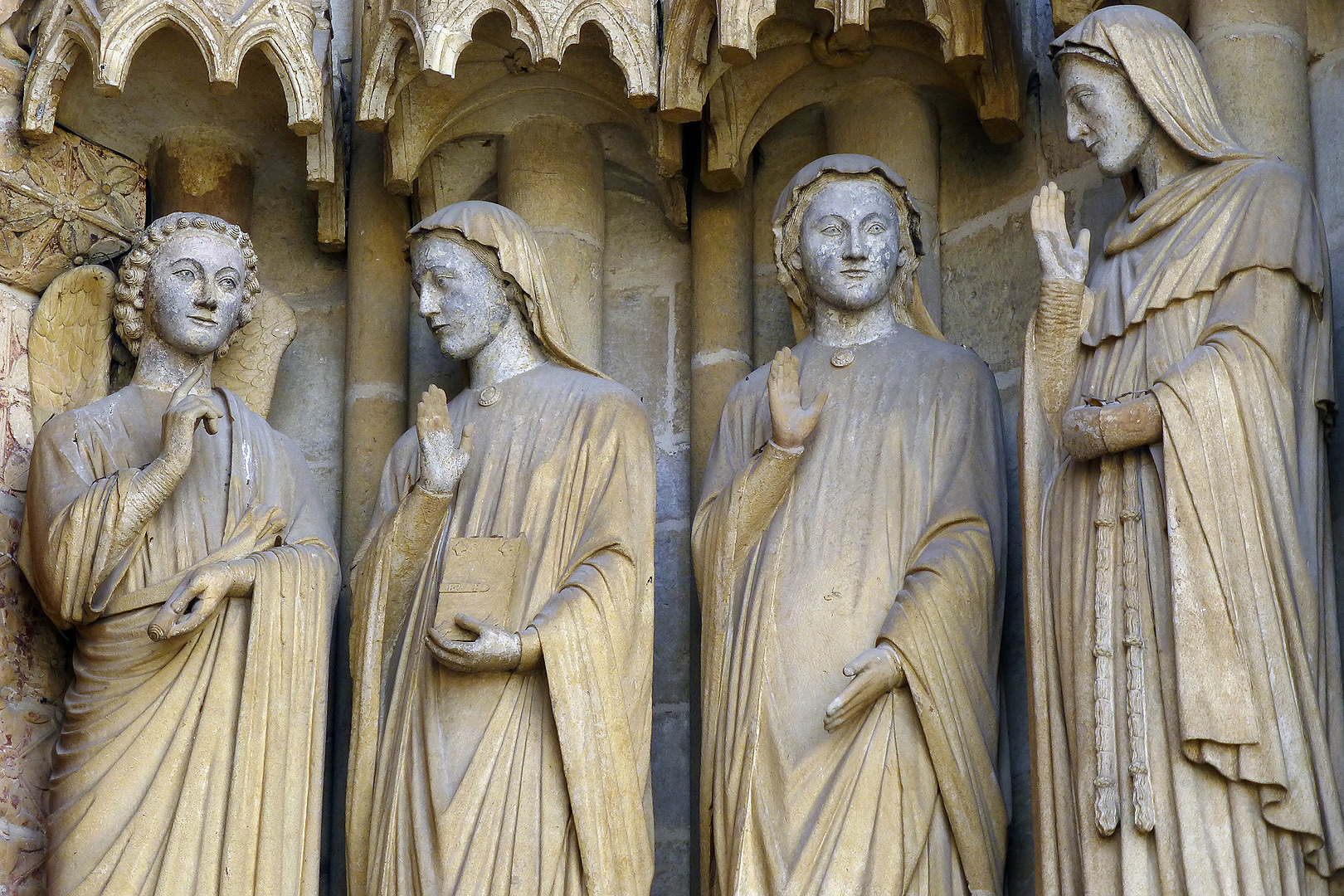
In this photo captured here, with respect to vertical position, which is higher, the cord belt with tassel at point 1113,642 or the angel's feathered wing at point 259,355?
the angel's feathered wing at point 259,355

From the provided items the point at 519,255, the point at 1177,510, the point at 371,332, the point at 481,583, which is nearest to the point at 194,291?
the point at 371,332

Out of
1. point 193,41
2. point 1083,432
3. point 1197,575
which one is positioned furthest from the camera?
point 193,41

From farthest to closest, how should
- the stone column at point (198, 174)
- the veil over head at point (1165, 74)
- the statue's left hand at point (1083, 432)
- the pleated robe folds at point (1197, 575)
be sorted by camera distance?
the stone column at point (198, 174), the veil over head at point (1165, 74), the statue's left hand at point (1083, 432), the pleated robe folds at point (1197, 575)

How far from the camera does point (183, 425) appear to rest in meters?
6.06

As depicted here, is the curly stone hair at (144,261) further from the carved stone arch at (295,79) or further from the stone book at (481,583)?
the stone book at (481,583)

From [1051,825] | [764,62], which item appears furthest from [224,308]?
[1051,825]

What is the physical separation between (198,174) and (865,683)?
260 centimetres

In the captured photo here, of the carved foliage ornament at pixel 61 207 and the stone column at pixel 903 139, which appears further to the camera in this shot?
the stone column at pixel 903 139

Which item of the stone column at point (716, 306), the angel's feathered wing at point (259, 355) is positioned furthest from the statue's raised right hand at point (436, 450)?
the angel's feathered wing at point (259, 355)

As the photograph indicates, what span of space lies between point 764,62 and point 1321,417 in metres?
1.98

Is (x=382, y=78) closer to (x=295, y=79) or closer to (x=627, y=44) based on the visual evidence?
(x=295, y=79)

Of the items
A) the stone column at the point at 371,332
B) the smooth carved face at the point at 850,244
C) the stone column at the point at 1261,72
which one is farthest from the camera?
the stone column at the point at 371,332

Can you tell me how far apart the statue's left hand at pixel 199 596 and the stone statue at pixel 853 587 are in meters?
1.12

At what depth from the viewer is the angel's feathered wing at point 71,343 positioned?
662 cm
